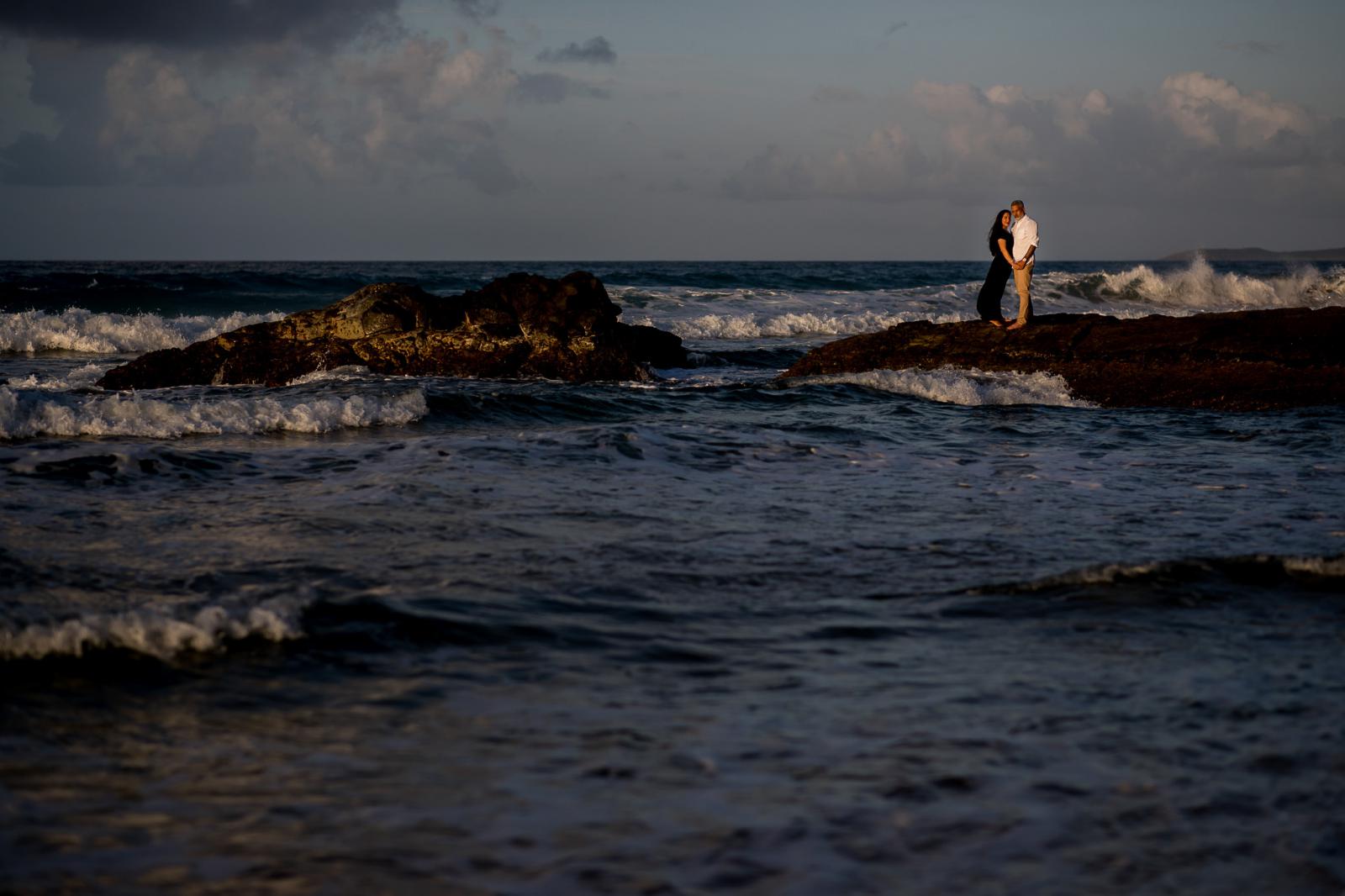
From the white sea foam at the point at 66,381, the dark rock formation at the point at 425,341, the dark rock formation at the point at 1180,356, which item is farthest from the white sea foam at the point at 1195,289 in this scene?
the white sea foam at the point at 66,381

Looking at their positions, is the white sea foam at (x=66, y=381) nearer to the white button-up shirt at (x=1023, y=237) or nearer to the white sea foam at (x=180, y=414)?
the white sea foam at (x=180, y=414)

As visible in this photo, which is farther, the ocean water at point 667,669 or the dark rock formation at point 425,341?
the dark rock formation at point 425,341

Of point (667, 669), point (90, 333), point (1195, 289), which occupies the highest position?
point (1195, 289)

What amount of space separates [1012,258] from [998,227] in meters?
0.55

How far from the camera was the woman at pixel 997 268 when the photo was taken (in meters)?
15.6

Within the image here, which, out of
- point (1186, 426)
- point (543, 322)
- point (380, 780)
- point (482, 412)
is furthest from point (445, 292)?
point (380, 780)

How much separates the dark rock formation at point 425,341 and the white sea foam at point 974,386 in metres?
3.34

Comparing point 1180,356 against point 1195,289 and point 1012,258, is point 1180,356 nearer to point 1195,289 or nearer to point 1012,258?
point 1012,258

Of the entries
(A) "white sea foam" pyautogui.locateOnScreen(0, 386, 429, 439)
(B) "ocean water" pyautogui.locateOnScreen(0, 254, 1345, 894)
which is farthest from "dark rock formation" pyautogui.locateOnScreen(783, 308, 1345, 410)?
(A) "white sea foam" pyautogui.locateOnScreen(0, 386, 429, 439)

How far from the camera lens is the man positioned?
50.2 ft

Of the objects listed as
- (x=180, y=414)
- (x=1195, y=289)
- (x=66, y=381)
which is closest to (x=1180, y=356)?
(x=180, y=414)

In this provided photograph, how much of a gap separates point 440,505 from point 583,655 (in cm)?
302

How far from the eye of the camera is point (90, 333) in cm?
2459

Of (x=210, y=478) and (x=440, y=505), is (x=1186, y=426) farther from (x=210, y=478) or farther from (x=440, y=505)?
(x=210, y=478)
